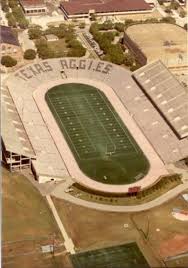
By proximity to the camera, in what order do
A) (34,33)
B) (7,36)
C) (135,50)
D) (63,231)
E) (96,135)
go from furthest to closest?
(34,33), (7,36), (135,50), (96,135), (63,231)

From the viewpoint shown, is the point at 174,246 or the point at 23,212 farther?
A: the point at 23,212

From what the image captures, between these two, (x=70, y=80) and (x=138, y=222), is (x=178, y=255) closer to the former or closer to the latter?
(x=138, y=222)

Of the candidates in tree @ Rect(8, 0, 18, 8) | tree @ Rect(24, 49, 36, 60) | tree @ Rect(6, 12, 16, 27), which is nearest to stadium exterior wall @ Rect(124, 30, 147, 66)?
tree @ Rect(24, 49, 36, 60)

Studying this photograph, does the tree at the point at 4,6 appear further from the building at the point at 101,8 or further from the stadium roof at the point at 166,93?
the stadium roof at the point at 166,93

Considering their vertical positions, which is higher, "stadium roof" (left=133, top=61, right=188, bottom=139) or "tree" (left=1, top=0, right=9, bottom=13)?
"stadium roof" (left=133, top=61, right=188, bottom=139)

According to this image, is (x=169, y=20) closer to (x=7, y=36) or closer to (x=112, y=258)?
(x=7, y=36)

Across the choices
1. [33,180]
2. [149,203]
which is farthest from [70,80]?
[149,203]

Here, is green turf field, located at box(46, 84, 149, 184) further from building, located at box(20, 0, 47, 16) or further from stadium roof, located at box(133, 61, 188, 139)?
building, located at box(20, 0, 47, 16)

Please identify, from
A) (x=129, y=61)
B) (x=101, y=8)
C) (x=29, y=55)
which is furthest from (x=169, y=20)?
(x=29, y=55)
